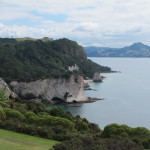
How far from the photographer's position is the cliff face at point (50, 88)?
76312mm

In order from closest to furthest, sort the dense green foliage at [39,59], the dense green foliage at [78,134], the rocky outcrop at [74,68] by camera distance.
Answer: the dense green foliage at [78,134], the dense green foliage at [39,59], the rocky outcrop at [74,68]

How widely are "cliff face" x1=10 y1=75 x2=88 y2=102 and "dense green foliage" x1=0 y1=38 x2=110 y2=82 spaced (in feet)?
5.40

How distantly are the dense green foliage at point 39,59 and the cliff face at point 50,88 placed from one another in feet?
5.40

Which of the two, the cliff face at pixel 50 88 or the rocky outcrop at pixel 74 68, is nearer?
the cliff face at pixel 50 88

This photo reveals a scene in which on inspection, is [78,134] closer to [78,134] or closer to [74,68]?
[78,134]

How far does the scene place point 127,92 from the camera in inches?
3462

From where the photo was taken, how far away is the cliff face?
76312mm

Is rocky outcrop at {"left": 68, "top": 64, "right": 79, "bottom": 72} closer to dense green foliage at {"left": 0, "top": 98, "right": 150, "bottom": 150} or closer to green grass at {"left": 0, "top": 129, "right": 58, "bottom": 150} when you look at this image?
dense green foliage at {"left": 0, "top": 98, "right": 150, "bottom": 150}

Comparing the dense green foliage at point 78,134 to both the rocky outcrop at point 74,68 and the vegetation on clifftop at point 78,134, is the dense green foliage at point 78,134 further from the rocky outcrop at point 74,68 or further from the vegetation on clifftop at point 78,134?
the rocky outcrop at point 74,68

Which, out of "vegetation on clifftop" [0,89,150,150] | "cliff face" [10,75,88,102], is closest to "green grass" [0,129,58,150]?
"vegetation on clifftop" [0,89,150,150]

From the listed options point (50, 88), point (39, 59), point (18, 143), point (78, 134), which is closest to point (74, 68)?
point (39, 59)

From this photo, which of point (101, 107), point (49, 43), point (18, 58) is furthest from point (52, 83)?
point (49, 43)

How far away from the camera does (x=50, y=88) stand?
7712cm

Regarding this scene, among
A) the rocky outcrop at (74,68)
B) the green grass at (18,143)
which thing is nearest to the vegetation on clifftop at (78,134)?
the green grass at (18,143)
